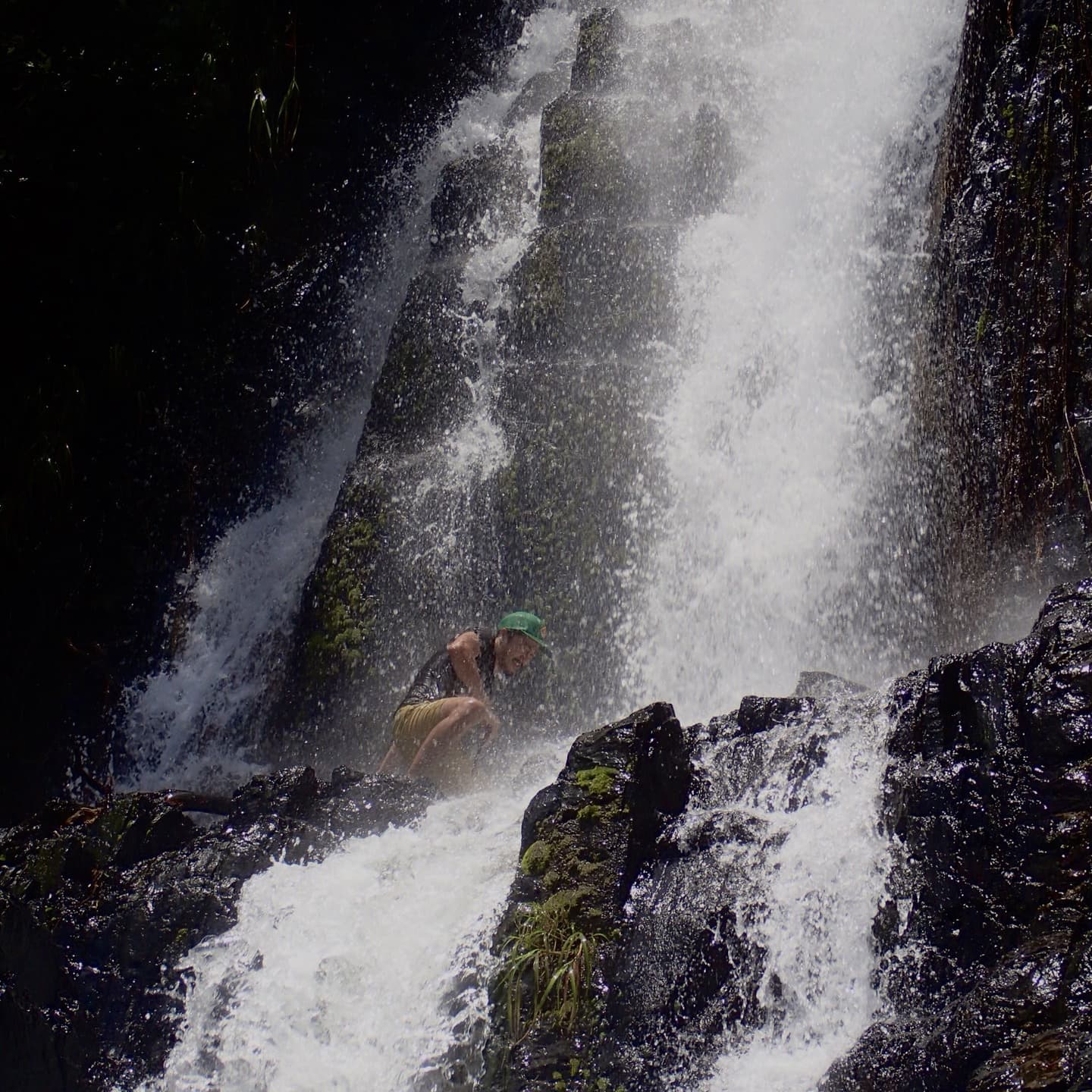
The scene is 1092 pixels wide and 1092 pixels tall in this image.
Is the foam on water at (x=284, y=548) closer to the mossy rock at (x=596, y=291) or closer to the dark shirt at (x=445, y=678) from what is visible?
the mossy rock at (x=596, y=291)

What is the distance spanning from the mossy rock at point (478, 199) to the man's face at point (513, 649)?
17.9 feet

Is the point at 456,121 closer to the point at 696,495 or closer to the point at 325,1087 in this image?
the point at 696,495

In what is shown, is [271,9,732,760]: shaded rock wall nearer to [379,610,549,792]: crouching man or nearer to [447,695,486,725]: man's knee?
[379,610,549,792]: crouching man

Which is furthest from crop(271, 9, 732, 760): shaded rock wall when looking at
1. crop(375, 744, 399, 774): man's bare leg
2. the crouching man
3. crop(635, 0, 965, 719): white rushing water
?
the crouching man

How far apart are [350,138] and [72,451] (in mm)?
4679

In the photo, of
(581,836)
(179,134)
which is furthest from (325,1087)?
(179,134)

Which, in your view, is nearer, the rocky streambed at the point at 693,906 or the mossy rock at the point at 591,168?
the rocky streambed at the point at 693,906

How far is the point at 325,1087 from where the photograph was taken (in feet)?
14.9

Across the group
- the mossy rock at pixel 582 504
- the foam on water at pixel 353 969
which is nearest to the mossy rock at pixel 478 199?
the mossy rock at pixel 582 504

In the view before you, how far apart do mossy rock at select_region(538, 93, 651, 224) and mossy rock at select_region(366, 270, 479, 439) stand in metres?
1.22

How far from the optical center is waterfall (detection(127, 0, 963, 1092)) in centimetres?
459

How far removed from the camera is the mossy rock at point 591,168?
403 inches

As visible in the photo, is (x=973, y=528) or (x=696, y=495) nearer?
(x=973, y=528)

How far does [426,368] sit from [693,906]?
6417 mm
